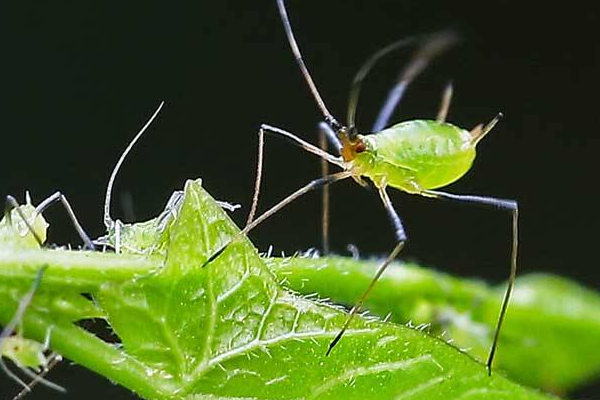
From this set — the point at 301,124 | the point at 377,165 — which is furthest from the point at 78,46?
the point at 377,165

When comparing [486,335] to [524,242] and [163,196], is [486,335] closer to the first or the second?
[163,196]

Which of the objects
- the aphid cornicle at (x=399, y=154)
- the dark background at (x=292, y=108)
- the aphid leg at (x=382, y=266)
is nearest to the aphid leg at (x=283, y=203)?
the aphid cornicle at (x=399, y=154)

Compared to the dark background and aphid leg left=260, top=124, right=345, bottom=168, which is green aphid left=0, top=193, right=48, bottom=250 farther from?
the dark background

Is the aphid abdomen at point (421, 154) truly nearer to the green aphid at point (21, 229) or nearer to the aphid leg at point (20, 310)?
the green aphid at point (21, 229)

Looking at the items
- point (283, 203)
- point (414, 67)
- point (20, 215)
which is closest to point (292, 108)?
point (414, 67)

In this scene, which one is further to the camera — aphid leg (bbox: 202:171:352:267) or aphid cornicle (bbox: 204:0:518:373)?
aphid cornicle (bbox: 204:0:518:373)

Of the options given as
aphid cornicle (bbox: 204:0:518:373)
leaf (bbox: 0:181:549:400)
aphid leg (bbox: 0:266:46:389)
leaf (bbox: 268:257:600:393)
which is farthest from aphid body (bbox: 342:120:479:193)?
aphid leg (bbox: 0:266:46:389)
